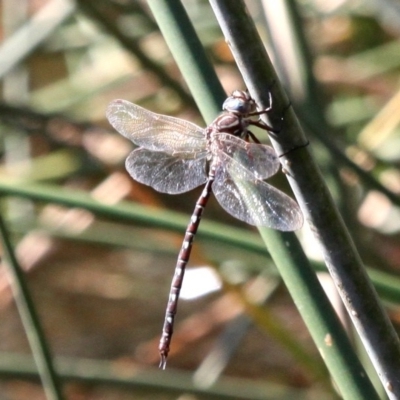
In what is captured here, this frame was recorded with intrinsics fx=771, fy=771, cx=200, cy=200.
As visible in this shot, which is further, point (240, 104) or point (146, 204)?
point (146, 204)

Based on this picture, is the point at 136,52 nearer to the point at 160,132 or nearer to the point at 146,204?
the point at 160,132

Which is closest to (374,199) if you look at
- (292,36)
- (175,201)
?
(175,201)

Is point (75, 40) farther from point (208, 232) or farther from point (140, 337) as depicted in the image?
point (208, 232)

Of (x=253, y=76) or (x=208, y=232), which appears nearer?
(x=253, y=76)

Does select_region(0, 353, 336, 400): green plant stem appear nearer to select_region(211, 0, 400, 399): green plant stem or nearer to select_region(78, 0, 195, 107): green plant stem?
select_region(78, 0, 195, 107): green plant stem

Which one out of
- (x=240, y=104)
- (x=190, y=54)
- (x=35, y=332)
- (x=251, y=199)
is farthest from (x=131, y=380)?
(x=190, y=54)

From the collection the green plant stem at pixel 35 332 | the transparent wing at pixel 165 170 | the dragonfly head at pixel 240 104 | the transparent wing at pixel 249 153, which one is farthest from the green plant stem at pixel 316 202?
the transparent wing at pixel 165 170
